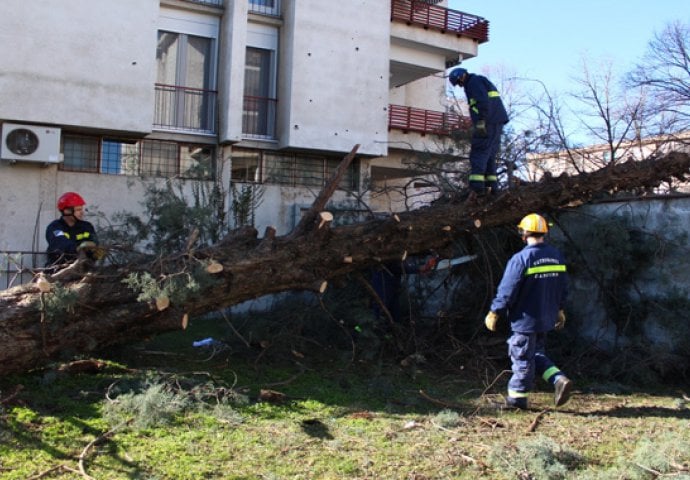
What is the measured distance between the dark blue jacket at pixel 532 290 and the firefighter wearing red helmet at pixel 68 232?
158 inches

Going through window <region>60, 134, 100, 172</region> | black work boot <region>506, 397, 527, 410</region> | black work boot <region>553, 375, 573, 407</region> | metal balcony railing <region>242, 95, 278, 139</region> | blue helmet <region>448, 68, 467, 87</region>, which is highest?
metal balcony railing <region>242, 95, 278, 139</region>

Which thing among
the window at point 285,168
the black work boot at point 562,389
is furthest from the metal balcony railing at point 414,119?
the black work boot at point 562,389

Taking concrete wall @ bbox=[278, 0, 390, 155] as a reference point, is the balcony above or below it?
above

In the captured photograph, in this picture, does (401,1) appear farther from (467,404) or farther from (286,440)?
(286,440)

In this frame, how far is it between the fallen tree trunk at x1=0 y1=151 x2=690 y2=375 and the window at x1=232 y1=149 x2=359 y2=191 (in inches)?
289

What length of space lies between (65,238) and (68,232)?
26cm

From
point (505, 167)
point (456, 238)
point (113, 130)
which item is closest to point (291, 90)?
point (113, 130)

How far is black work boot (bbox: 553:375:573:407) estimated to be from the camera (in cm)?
538

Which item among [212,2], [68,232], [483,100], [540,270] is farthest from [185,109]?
[540,270]

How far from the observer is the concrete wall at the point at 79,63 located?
1177 cm

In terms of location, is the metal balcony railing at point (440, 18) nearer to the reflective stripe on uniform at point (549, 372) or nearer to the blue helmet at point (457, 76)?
the blue helmet at point (457, 76)

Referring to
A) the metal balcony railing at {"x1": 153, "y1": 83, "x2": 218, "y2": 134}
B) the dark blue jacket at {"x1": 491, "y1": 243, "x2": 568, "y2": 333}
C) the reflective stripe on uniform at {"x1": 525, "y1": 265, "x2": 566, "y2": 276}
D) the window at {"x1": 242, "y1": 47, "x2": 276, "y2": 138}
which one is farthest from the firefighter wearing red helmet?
the window at {"x1": 242, "y1": 47, "x2": 276, "y2": 138}

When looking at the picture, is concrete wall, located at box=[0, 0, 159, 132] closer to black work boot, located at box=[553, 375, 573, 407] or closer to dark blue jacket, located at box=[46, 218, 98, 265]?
dark blue jacket, located at box=[46, 218, 98, 265]

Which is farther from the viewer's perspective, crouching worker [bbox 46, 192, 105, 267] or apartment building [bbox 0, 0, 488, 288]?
apartment building [bbox 0, 0, 488, 288]
